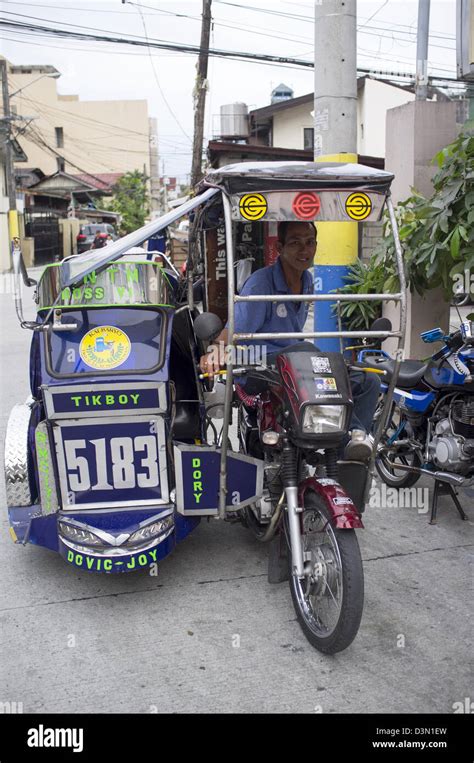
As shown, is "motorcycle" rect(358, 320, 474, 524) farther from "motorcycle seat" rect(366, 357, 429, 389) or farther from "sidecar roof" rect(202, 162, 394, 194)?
"sidecar roof" rect(202, 162, 394, 194)

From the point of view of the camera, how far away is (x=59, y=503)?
3891 mm

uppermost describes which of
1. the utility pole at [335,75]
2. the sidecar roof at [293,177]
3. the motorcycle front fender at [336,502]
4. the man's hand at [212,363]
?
the utility pole at [335,75]

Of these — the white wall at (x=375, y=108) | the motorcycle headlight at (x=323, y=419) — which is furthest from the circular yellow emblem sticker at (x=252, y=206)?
the white wall at (x=375, y=108)

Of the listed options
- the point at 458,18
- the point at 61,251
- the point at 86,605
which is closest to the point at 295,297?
the point at 86,605

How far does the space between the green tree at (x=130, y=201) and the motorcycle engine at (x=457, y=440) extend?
47756 mm

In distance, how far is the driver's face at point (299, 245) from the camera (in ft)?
13.5

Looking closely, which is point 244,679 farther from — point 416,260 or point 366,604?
point 416,260

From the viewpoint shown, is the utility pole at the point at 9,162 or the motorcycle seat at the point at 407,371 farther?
the utility pole at the point at 9,162

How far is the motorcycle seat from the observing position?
4988mm

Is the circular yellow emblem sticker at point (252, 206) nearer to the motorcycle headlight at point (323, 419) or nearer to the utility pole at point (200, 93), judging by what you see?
the motorcycle headlight at point (323, 419)

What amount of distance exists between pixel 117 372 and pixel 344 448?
121 centimetres

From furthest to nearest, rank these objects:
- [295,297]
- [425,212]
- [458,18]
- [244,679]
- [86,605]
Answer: [458,18] < [425,212] < [86,605] < [295,297] < [244,679]

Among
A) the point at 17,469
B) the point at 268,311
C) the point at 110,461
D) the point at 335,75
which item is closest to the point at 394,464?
the point at 268,311

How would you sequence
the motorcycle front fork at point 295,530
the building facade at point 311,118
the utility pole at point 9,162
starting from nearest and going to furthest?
the motorcycle front fork at point 295,530
the building facade at point 311,118
the utility pole at point 9,162
